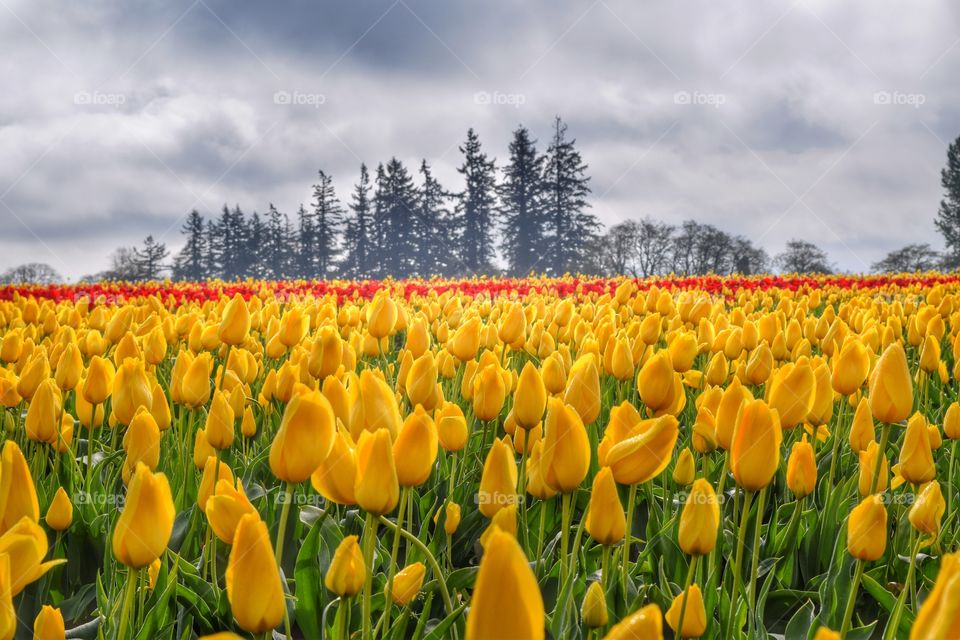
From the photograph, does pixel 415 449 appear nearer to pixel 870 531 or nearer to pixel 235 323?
pixel 870 531

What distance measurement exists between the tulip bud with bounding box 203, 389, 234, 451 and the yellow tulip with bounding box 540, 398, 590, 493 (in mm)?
942

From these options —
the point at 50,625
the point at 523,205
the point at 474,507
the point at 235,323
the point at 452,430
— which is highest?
the point at 523,205

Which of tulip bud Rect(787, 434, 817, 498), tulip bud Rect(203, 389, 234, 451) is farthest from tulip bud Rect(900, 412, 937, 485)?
tulip bud Rect(203, 389, 234, 451)

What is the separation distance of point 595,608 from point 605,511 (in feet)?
0.51

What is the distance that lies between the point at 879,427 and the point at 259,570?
3187 mm

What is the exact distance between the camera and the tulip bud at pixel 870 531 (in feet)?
3.98

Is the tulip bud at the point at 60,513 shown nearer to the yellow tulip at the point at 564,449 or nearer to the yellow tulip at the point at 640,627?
the yellow tulip at the point at 564,449

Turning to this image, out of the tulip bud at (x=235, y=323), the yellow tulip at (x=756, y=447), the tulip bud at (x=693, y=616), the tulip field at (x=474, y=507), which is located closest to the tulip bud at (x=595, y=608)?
the tulip field at (x=474, y=507)

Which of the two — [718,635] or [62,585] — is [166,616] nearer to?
[62,585]

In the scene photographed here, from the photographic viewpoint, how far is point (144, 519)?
95cm

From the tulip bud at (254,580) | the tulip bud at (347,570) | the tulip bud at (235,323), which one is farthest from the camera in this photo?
the tulip bud at (235,323)

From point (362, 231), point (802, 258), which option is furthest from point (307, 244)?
point (802, 258)

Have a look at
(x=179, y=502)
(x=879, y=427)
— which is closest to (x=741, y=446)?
(x=179, y=502)

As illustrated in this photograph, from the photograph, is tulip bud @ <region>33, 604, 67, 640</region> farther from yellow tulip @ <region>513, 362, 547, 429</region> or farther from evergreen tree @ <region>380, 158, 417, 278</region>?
evergreen tree @ <region>380, 158, 417, 278</region>
